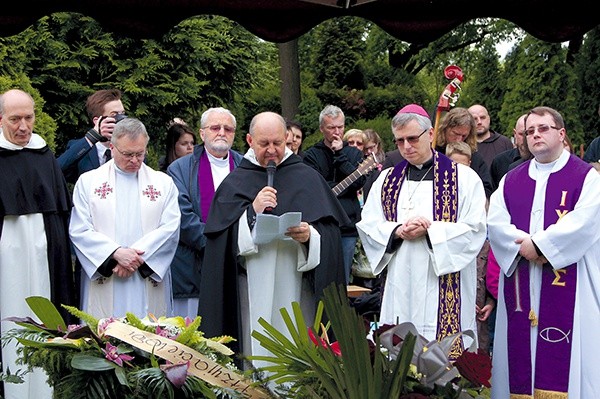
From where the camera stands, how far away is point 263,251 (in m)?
6.77

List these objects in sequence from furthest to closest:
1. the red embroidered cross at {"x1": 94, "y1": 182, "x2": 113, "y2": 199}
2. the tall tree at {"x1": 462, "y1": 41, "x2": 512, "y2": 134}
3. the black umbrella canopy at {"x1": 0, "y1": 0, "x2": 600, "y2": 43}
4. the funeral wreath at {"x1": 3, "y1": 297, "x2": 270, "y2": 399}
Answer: the tall tree at {"x1": 462, "y1": 41, "x2": 512, "y2": 134}
the red embroidered cross at {"x1": 94, "y1": 182, "x2": 113, "y2": 199}
the black umbrella canopy at {"x1": 0, "y1": 0, "x2": 600, "y2": 43}
the funeral wreath at {"x1": 3, "y1": 297, "x2": 270, "y2": 399}

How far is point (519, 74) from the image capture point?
2022 cm

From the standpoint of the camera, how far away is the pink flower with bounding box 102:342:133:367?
4.34 metres

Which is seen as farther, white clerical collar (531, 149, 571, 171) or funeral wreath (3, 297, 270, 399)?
white clerical collar (531, 149, 571, 171)

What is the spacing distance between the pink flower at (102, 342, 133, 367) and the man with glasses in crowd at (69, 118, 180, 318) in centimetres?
281

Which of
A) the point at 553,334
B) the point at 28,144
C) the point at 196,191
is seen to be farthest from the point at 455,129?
the point at 28,144

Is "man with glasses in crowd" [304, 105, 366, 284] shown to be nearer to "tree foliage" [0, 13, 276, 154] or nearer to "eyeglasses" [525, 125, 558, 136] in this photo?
"eyeglasses" [525, 125, 558, 136]

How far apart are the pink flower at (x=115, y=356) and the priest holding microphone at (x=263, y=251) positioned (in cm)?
228

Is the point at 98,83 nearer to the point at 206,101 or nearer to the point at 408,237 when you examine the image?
the point at 206,101

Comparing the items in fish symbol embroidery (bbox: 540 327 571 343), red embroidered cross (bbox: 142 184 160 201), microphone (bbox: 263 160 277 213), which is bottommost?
fish symbol embroidery (bbox: 540 327 571 343)

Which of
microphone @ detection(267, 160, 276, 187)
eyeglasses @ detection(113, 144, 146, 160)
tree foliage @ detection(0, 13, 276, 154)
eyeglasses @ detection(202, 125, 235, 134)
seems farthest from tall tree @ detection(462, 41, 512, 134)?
microphone @ detection(267, 160, 276, 187)

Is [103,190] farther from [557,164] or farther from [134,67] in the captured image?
[134,67]

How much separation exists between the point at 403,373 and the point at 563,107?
16380 millimetres

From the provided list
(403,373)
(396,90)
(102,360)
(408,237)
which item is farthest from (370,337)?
(396,90)
